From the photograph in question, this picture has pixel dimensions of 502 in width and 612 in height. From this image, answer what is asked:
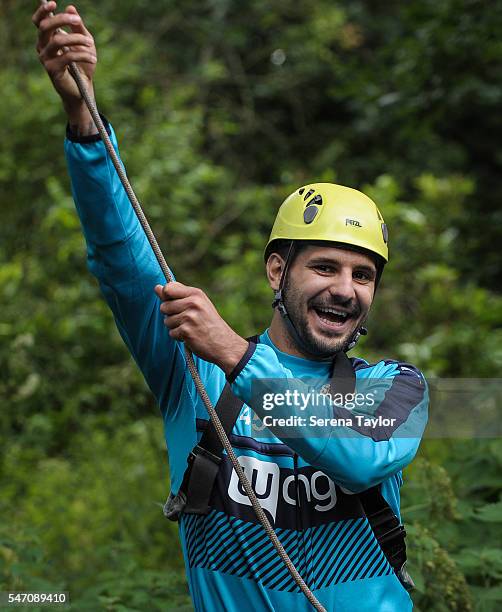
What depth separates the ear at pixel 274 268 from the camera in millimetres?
2789

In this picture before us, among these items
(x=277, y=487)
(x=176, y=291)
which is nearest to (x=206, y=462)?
(x=277, y=487)

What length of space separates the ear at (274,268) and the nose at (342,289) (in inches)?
10.7

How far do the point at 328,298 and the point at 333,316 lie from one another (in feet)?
0.19

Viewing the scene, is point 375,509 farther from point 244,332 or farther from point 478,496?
point 244,332

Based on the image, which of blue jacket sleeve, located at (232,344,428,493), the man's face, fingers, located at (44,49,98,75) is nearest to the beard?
the man's face

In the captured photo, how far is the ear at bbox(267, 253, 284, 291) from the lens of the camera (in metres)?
2.79

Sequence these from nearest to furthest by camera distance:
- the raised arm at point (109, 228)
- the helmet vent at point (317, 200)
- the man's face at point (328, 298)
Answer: the raised arm at point (109, 228) → the man's face at point (328, 298) → the helmet vent at point (317, 200)

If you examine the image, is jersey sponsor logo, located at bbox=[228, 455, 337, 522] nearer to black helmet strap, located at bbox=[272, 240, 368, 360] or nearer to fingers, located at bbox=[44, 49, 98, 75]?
black helmet strap, located at bbox=[272, 240, 368, 360]

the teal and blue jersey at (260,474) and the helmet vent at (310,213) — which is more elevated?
the helmet vent at (310,213)

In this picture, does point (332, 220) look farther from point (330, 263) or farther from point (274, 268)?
point (274, 268)

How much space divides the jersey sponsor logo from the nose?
18.0 inches

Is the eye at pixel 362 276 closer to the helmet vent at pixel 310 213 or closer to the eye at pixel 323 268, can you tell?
the eye at pixel 323 268

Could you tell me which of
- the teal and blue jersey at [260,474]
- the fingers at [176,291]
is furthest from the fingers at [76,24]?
the fingers at [176,291]

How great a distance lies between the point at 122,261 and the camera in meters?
2.51
